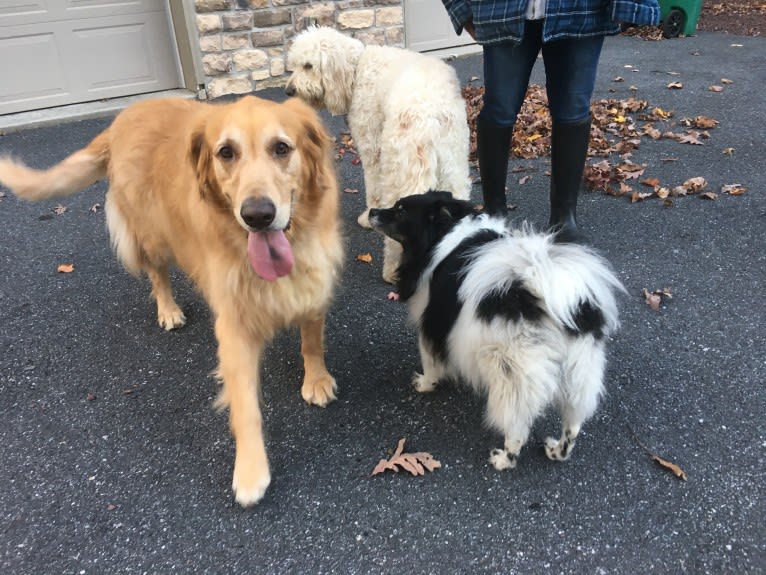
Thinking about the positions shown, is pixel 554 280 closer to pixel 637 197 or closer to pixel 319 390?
pixel 319 390

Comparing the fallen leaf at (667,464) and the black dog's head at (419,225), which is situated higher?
the black dog's head at (419,225)

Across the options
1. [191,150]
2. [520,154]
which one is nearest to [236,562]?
[191,150]

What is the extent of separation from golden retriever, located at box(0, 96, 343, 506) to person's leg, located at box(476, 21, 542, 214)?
142cm

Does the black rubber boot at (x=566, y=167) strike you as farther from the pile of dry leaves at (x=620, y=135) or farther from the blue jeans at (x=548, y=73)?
the pile of dry leaves at (x=620, y=135)

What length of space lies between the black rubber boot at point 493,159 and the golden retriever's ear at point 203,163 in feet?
6.60

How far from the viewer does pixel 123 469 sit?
7.97ft

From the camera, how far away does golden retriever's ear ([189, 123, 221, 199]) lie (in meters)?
2.25

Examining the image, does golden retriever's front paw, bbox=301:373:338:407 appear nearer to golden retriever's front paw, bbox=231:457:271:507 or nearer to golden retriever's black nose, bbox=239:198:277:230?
golden retriever's front paw, bbox=231:457:271:507

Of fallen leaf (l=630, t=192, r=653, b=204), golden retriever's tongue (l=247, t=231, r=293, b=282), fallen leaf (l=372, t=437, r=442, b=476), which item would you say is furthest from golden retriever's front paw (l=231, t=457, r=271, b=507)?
fallen leaf (l=630, t=192, r=653, b=204)

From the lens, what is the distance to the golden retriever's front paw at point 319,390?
276 cm

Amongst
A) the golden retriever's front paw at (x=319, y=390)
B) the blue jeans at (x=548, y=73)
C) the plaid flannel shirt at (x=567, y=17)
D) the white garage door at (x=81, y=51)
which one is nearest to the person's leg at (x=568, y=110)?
the blue jeans at (x=548, y=73)

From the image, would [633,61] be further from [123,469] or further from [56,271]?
[123,469]

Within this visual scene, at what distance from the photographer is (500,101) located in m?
3.46

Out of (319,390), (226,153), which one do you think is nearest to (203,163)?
(226,153)
